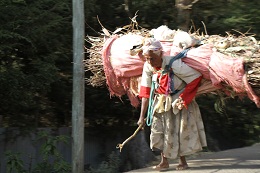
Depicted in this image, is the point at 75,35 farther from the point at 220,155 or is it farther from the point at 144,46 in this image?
the point at 220,155

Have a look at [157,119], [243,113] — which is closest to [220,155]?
[157,119]

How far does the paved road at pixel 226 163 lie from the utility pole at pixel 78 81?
132cm

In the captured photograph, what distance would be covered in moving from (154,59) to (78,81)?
7.09 ft

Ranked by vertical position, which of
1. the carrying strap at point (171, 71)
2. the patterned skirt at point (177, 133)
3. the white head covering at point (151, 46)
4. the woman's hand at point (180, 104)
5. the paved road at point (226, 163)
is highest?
the white head covering at point (151, 46)

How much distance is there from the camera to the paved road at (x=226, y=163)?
727 centimetres

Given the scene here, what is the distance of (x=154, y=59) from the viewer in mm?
6891

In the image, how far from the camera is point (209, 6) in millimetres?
11695

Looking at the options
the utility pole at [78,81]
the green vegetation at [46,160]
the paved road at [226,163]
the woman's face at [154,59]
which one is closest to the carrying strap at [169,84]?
the woman's face at [154,59]

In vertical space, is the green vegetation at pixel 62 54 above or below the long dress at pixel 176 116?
above

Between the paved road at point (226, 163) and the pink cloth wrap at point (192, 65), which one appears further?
the paved road at point (226, 163)

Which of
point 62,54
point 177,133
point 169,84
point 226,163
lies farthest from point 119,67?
point 62,54

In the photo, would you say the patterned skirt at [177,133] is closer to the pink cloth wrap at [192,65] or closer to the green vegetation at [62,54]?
the pink cloth wrap at [192,65]

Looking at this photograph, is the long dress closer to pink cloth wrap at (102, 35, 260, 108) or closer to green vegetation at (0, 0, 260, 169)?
pink cloth wrap at (102, 35, 260, 108)

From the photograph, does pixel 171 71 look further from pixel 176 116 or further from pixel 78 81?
pixel 78 81
